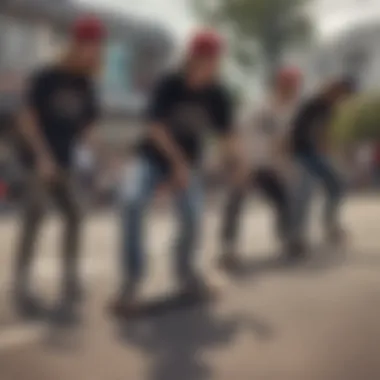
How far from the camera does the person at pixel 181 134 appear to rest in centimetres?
75

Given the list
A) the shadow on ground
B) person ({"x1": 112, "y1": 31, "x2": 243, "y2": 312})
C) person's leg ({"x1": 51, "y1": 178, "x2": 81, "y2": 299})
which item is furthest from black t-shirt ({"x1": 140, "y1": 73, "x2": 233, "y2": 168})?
the shadow on ground

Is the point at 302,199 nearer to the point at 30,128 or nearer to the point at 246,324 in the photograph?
the point at 246,324

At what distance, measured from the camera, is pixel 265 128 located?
771mm

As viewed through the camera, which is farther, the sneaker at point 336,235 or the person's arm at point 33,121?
the sneaker at point 336,235

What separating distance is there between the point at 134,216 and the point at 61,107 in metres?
0.16

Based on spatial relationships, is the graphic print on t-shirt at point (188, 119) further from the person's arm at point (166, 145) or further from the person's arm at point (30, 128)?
the person's arm at point (30, 128)

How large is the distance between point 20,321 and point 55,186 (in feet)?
0.57

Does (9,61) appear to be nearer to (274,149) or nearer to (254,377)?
(274,149)

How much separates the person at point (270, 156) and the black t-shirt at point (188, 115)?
1.3 inches

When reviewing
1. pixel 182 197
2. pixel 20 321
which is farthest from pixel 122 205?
pixel 20 321

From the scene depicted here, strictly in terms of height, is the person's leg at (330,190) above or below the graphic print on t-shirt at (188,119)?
below

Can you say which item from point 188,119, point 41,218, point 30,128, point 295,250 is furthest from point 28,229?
point 295,250

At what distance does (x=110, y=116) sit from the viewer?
2.39 feet

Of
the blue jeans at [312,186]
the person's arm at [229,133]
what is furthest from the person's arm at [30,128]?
the blue jeans at [312,186]
